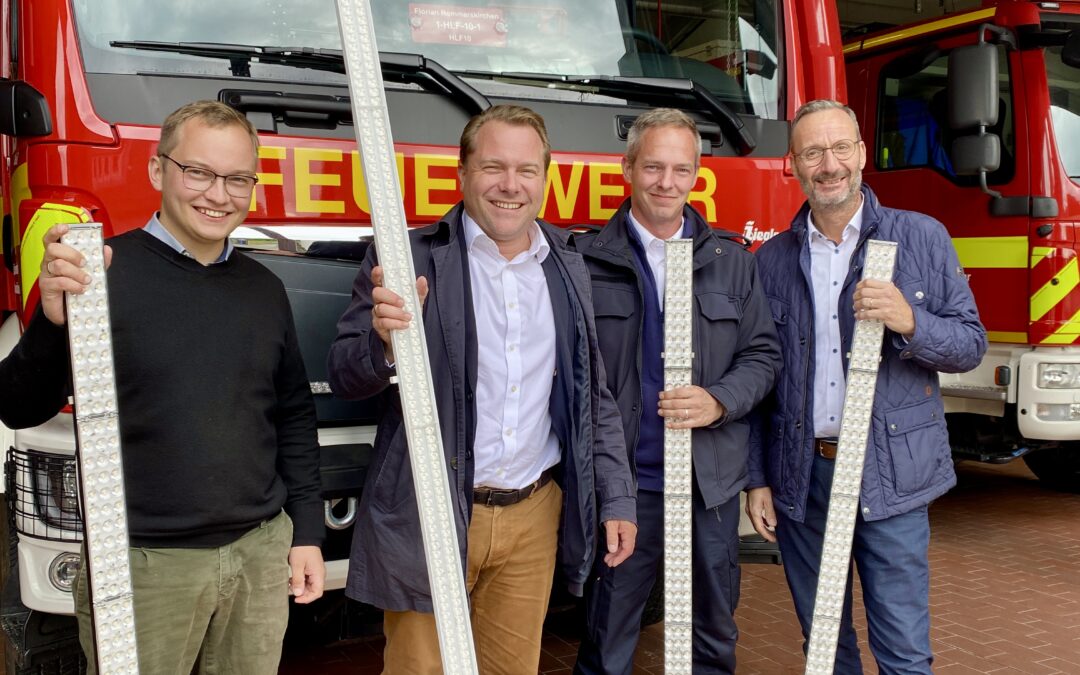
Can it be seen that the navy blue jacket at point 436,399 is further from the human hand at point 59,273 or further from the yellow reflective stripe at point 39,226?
the yellow reflective stripe at point 39,226

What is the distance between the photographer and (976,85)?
435 cm

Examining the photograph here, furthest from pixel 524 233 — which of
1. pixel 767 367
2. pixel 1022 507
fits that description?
pixel 1022 507

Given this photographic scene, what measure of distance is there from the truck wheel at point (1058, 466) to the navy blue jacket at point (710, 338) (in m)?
4.80

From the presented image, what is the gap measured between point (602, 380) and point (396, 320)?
0.82m

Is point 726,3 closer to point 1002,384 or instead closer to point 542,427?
point 542,427

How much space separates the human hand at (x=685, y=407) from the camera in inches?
101

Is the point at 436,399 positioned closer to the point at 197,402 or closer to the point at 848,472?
the point at 197,402

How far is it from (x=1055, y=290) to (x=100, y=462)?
4967mm

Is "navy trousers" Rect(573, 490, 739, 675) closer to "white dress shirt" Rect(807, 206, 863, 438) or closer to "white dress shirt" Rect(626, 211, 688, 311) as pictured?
"white dress shirt" Rect(807, 206, 863, 438)

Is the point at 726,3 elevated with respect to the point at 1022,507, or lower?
elevated

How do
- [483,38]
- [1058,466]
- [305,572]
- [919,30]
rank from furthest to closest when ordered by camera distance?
1. [1058,466]
2. [919,30]
3. [483,38]
4. [305,572]

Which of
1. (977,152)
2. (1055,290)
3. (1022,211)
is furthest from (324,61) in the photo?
(1055,290)

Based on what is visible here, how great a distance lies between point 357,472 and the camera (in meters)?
2.79

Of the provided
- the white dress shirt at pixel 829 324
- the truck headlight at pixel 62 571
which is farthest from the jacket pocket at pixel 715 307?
the truck headlight at pixel 62 571
